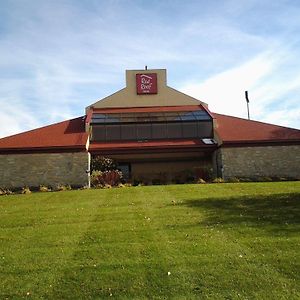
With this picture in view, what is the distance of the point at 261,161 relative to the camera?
28.6m

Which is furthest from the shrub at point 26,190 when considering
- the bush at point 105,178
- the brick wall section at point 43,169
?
the bush at point 105,178

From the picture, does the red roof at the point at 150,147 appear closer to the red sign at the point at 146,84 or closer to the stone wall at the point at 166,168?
the stone wall at the point at 166,168

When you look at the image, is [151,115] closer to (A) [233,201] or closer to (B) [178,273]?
(A) [233,201]

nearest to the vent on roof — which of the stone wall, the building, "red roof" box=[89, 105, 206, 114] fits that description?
the building

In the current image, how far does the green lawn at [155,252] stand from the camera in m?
6.70

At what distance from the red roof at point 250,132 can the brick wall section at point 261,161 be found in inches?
22.9

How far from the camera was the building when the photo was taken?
91.8 feet

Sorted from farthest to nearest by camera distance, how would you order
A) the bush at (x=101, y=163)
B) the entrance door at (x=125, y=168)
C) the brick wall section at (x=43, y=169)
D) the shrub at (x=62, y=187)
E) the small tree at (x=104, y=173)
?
the entrance door at (x=125, y=168), the bush at (x=101, y=163), the brick wall section at (x=43, y=169), the small tree at (x=104, y=173), the shrub at (x=62, y=187)

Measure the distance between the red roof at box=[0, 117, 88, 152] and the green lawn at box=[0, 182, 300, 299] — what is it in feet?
45.2

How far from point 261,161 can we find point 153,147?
7.10m

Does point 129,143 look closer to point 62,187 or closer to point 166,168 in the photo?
point 166,168

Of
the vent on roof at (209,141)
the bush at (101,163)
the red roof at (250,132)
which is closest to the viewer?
the red roof at (250,132)


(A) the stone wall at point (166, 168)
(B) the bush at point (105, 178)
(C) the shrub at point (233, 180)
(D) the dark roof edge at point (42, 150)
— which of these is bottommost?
(C) the shrub at point (233, 180)

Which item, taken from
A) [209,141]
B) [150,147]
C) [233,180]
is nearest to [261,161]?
[233,180]
